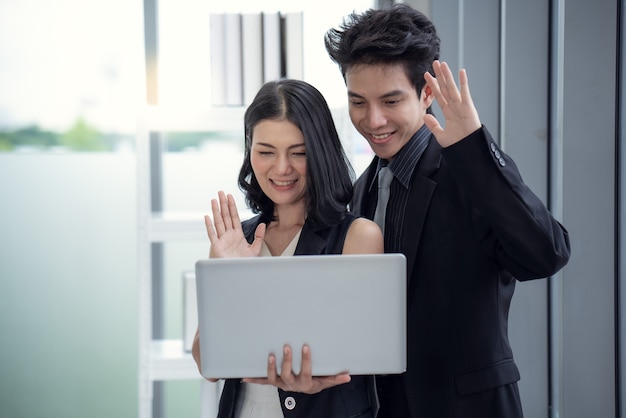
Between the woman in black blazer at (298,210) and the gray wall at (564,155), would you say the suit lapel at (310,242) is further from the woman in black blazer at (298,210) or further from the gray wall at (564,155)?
the gray wall at (564,155)

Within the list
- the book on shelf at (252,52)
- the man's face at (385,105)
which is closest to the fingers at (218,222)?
the man's face at (385,105)

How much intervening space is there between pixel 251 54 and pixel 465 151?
59.5 inches

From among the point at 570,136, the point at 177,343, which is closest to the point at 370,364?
the point at 570,136

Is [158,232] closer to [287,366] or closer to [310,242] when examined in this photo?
[310,242]

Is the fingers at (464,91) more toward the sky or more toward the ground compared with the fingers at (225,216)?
more toward the sky

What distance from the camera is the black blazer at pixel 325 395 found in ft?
4.59

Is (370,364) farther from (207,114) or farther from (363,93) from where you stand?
(207,114)

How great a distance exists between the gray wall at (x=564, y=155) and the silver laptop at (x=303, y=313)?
1047 millimetres

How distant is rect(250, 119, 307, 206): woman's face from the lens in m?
1.49

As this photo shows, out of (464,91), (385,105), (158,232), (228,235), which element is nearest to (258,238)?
(228,235)

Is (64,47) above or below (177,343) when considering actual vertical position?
above

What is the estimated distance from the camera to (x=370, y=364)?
1245 mm

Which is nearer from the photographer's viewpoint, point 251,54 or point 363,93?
point 363,93

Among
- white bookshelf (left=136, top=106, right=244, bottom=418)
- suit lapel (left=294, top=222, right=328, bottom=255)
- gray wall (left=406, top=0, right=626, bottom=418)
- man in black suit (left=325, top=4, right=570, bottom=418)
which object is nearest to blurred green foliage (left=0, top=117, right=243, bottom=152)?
white bookshelf (left=136, top=106, right=244, bottom=418)
